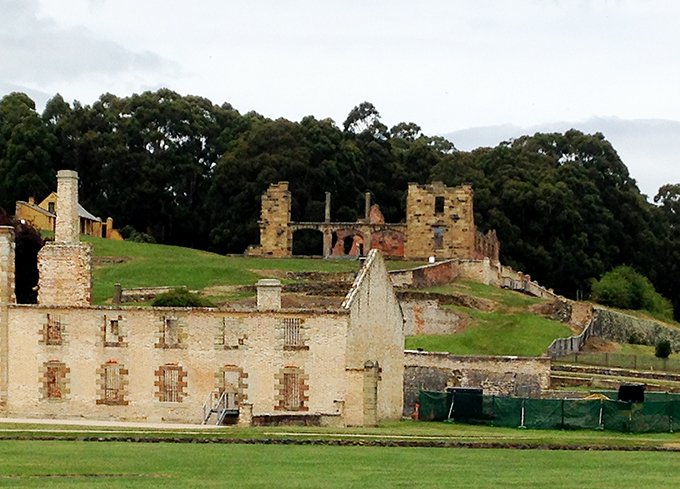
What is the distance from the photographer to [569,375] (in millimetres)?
65375

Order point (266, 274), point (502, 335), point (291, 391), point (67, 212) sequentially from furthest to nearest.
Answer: point (266, 274)
point (502, 335)
point (67, 212)
point (291, 391)

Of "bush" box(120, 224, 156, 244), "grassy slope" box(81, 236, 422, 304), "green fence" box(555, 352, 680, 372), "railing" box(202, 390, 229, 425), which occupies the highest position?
"bush" box(120, 224, 156, 244)

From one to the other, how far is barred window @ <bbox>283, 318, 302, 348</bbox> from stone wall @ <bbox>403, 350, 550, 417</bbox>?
12432 mm

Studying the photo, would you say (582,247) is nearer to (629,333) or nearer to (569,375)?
(629,333)

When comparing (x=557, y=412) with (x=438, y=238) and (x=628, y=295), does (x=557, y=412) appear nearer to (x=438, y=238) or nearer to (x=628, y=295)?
(x=628, y=295)

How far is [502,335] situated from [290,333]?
25.8 m

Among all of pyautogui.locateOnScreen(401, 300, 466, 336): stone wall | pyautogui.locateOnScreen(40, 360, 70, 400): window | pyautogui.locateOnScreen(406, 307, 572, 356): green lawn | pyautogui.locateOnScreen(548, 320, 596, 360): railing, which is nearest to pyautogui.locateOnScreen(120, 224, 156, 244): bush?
pyautogui.locateOnScreen(401, 300, 466, 336): stone wall

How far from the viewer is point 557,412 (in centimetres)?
5028

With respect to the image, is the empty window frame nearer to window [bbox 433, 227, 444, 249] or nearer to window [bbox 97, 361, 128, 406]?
window [bbox 433, 227, 444, 249]

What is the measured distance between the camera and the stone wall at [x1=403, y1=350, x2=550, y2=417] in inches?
2485

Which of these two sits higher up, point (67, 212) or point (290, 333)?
point (67, 212)

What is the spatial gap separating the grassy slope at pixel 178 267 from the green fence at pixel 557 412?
26.0 m

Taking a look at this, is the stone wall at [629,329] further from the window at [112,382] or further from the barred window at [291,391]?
the window at [112,382]

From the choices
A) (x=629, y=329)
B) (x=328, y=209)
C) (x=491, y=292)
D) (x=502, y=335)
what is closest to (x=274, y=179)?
(x=328, y=209)
